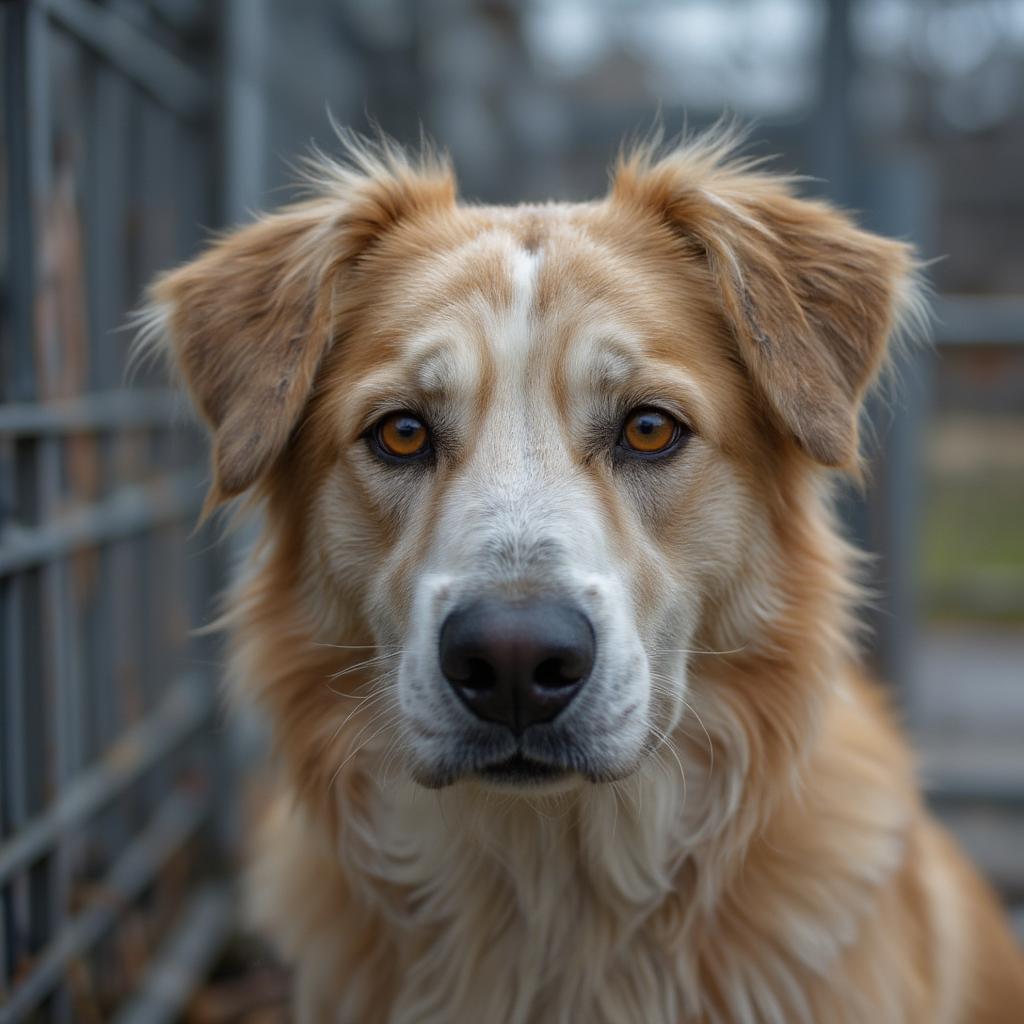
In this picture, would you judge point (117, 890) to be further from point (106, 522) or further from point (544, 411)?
point (544, 411)

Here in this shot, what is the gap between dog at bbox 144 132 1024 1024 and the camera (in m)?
2.16

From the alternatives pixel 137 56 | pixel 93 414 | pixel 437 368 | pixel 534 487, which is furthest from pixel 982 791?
pixel 137 56

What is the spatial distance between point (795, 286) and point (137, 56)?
2.18 metres

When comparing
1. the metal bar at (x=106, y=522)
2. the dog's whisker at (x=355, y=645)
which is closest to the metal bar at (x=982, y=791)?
the dog's whisker at (x=355, y=645)

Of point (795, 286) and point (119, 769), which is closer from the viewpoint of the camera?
point (795, 286)

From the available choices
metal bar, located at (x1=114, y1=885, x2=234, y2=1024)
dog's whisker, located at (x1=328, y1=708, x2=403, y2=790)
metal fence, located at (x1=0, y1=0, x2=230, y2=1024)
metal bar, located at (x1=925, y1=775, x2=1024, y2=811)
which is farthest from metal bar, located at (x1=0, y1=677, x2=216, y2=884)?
metal bar, located at (x1=925, y1=775, x2=1024, y2=811)

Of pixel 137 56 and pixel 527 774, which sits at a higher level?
pixel 137 56

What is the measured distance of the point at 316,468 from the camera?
239cm

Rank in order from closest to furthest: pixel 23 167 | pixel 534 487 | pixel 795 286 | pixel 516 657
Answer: pixel 516 657 → pixel 534 487 → pixel 795 286 → pixel 23 167

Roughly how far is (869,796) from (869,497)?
2.06m

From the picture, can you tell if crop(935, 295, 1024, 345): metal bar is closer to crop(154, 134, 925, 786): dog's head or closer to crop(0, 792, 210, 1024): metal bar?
crop(154, 134, 925, 786): dog's head

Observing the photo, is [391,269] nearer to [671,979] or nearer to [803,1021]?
[671,979]

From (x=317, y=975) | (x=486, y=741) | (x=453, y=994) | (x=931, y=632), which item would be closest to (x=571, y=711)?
(x=486, y=741)

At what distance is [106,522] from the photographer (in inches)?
128
